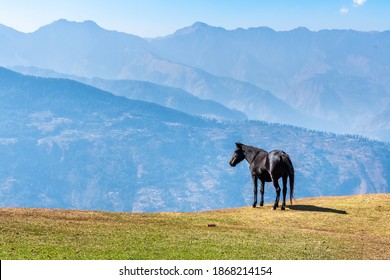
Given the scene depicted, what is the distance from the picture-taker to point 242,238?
99.0ft

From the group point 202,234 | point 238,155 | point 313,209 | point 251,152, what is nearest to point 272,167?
point 251,152

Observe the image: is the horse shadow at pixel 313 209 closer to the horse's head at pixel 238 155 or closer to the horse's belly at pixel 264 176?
the horse's belly at pixel 264 176

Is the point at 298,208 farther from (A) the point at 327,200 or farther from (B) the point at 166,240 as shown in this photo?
(B) the point at 166,240

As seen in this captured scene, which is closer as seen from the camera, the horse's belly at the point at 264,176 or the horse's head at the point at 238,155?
the horse's belly at the point at 264,176

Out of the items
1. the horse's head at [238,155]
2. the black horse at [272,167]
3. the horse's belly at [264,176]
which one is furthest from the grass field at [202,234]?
the horse's head at [238,155]

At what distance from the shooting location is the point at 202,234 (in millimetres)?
30984

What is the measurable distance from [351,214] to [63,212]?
2196cm

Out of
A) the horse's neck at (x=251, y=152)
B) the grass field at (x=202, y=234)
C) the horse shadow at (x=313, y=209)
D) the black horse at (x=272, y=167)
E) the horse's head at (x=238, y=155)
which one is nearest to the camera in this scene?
the grass field at (x=202, y=234)

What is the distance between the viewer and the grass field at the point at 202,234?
81.9 ft

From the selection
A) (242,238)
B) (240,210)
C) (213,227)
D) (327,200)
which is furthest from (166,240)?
(327,200)

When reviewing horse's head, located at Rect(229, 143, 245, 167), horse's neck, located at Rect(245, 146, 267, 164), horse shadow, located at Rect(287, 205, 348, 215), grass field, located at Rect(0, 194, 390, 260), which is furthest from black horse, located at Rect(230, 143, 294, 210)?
grass field, located at Rect(0, 194, 390, 260)

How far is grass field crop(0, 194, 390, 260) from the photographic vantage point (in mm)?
24953

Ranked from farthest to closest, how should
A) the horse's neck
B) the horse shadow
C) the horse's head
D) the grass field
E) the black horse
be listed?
the horse's head → the horse's neck → the black horse → the horse shadow → the grass field

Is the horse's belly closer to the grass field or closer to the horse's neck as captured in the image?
the horse's neck
